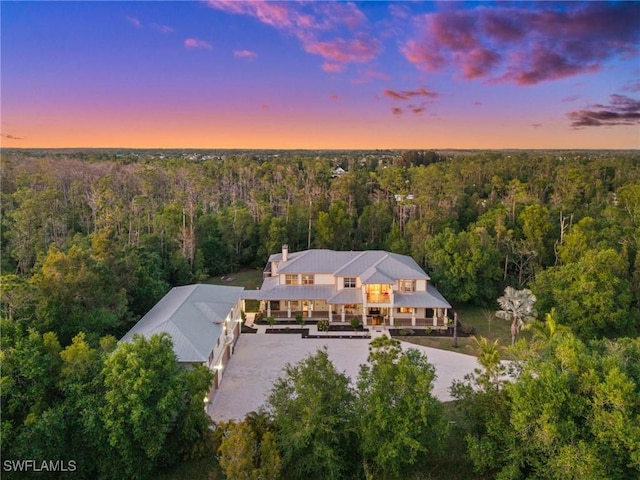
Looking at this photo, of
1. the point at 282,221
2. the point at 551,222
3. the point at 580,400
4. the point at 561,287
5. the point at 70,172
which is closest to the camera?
the point at 580,400

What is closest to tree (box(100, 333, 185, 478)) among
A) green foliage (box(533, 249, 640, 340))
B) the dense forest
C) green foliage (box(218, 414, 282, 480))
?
the dense forest

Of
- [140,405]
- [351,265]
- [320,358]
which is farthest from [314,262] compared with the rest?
[140,405]

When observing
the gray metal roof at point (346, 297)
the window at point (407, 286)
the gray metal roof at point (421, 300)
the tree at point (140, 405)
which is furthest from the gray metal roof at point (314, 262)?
the tree at point (140, 405)

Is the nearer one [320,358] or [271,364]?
[320,358]

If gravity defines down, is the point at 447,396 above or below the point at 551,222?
below

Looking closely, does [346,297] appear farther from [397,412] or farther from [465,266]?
[397,412]

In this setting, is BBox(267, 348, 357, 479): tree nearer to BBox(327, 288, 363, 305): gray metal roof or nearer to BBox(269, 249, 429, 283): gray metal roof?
BBox(327, 288, 363, 305): gray metal roof

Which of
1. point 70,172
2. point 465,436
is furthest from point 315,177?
point 465,436

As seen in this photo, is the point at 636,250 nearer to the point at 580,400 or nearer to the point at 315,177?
the point at 580,400
